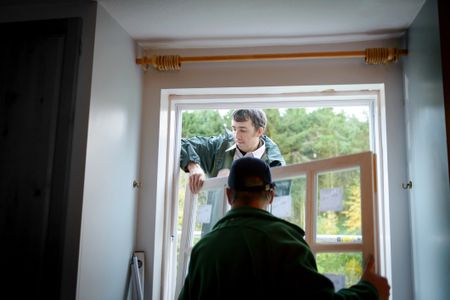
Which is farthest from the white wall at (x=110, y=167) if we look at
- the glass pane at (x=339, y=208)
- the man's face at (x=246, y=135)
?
the glass pane at (x=339, y=208)

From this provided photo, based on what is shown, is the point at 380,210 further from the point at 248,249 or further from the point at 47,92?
the point at 47,92

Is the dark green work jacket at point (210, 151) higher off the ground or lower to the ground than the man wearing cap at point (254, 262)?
higher

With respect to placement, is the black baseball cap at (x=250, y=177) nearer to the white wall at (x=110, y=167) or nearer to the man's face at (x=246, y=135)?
the white wall at (x=110, y=167)

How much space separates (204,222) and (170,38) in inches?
37.3

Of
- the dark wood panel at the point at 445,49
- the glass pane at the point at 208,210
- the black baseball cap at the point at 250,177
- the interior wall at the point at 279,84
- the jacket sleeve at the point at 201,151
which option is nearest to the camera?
the black baseball cap at the point at 250,177

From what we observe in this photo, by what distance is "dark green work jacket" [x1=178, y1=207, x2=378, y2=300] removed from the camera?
101 cm

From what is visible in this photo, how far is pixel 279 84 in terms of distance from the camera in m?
1.91

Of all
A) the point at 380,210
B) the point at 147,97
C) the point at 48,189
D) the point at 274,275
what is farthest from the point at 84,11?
the point at 380,210

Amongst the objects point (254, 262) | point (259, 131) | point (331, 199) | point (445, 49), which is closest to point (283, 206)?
point (331, 199)

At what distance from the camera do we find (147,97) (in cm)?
202

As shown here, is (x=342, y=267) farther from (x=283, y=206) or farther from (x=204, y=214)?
(x=204, y=214)

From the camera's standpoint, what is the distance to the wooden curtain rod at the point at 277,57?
176 cm

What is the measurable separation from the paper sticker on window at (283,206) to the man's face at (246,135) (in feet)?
1.47

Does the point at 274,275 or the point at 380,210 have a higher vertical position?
the point at 380,210
